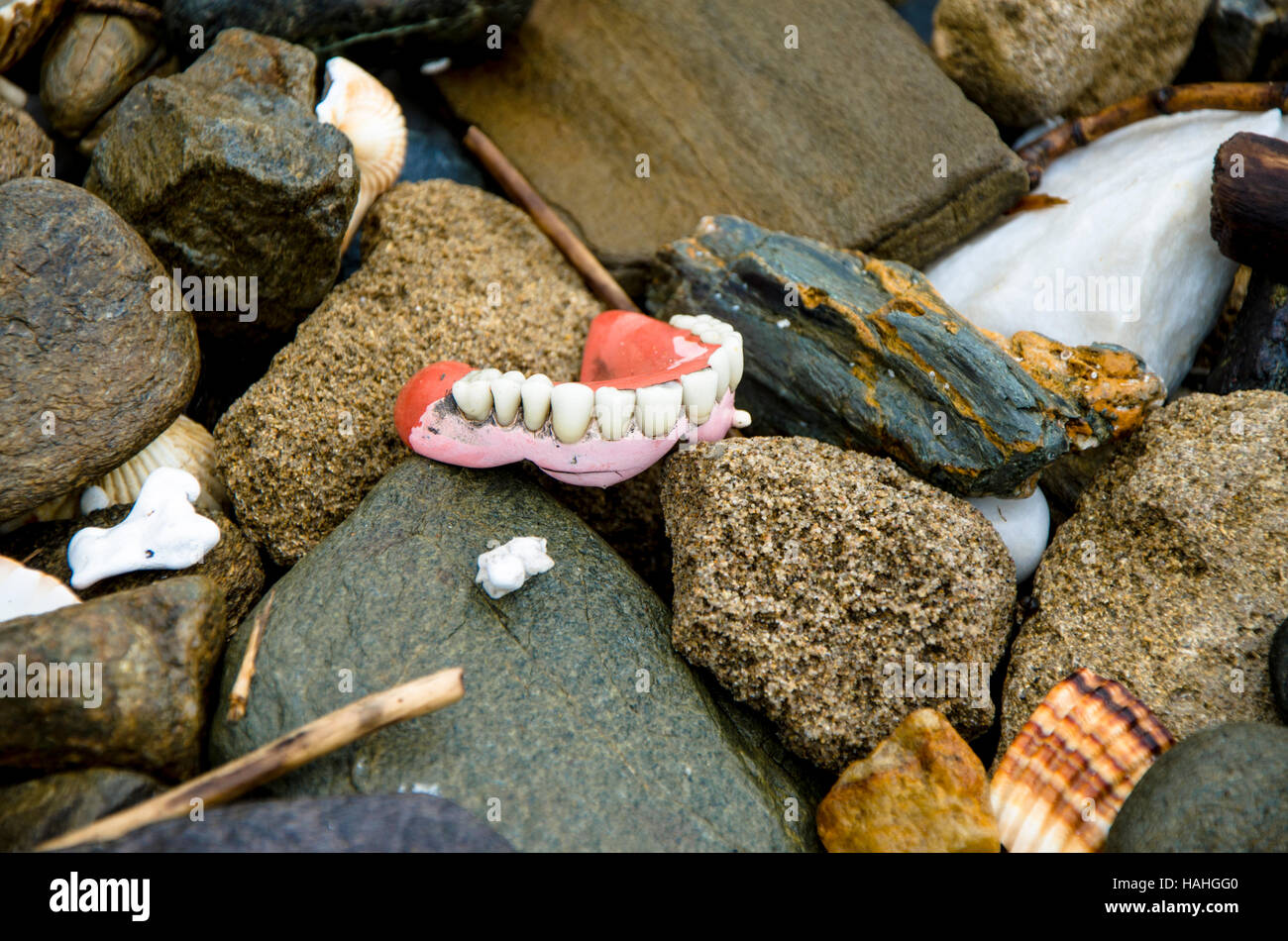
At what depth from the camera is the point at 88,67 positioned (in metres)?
3.11

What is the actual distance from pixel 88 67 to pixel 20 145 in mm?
416

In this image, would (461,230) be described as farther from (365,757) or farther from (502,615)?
(365,757)

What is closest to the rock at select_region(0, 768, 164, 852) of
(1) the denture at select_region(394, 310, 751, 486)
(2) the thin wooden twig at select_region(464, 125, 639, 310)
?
(1) the denture at select_region(394, 310, 751, 486)

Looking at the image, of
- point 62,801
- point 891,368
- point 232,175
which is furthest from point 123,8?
point 891,368

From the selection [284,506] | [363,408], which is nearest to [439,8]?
[363,408]

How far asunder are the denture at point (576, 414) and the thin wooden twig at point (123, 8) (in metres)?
1.74

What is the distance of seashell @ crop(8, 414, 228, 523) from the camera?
2807 mm

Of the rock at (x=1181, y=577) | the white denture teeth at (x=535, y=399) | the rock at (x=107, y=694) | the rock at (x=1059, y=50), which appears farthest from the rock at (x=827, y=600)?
the rock at (x=1059, y=50)

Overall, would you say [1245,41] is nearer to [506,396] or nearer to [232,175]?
[506,396]

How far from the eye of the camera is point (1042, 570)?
284 cm

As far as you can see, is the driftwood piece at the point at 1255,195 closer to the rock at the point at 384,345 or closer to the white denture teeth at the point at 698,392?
the white denture teeth at the point at 698,392

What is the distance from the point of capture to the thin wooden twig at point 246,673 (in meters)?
2.23

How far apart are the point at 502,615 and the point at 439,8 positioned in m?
2.29
